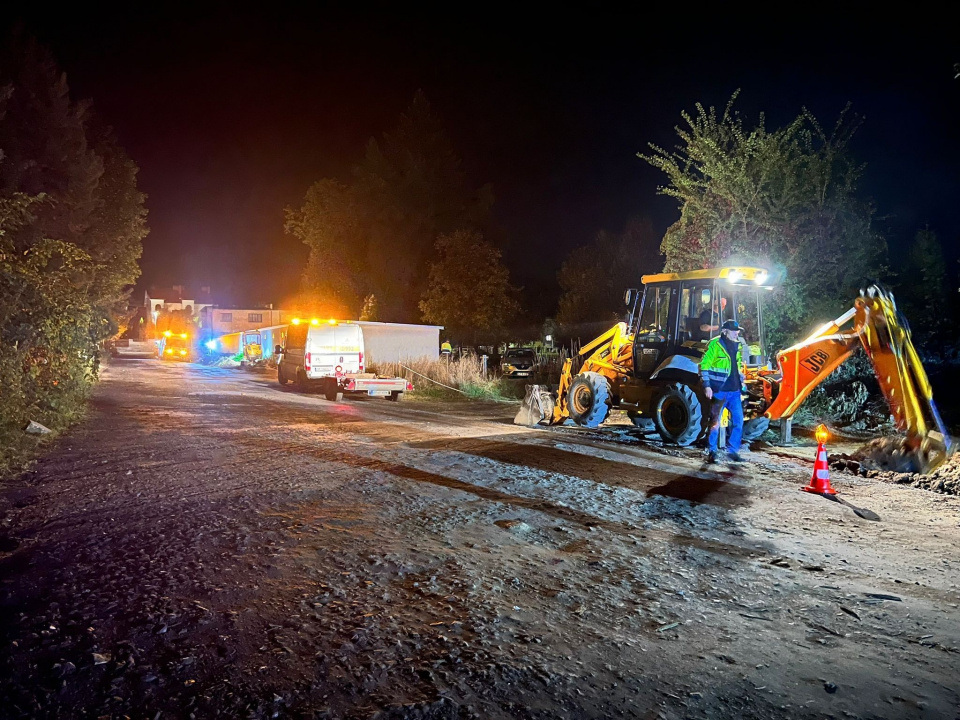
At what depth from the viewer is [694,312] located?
480 inches

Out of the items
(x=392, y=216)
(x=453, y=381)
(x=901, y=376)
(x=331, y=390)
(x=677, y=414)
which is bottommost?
(x=331, y=390)

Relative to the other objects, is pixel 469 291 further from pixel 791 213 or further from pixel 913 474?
pixel 913 474

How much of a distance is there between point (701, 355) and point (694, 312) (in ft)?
2.67

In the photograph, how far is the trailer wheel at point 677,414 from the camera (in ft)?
37.3

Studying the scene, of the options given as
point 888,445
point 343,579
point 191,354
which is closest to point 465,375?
point 888,445

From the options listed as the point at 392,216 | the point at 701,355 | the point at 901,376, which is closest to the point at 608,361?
the point at 701,355

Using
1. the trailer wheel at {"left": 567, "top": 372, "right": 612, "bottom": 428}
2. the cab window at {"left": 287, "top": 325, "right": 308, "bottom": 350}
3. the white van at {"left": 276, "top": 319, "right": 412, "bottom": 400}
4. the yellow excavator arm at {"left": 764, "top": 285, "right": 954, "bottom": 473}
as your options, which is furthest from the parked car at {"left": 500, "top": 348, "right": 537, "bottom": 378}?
the yellow excavator arm at {"left": 764, "top": 285, "right": 954, "bottom": 473}

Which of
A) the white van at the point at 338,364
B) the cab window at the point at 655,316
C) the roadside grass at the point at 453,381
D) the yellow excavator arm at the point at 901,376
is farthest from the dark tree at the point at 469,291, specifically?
the yellow excavator arm at the point at 901,376

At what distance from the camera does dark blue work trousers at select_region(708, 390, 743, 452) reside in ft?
34.2

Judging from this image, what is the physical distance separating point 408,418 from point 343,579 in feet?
34.8

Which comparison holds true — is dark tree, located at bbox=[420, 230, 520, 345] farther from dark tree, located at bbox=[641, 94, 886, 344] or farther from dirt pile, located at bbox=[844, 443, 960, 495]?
dirt pile, located at bbox=[844, 443, 960, 495]

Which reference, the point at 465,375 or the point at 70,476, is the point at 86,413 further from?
the point at 465,375

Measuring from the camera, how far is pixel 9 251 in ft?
35.4

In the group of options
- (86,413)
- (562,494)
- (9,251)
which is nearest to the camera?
(562,494)
